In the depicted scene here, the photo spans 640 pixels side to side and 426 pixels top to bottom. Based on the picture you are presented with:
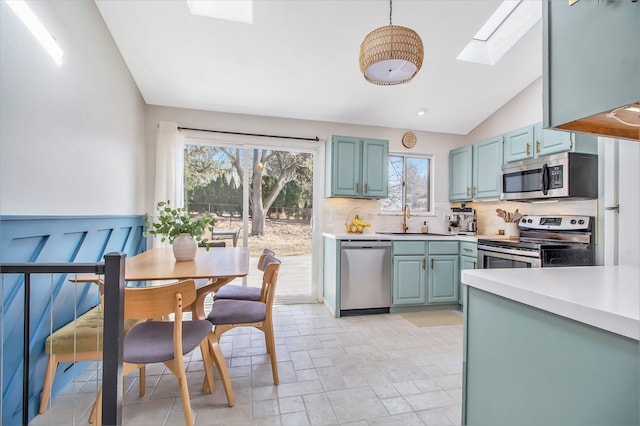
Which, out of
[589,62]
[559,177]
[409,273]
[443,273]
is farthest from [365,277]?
[589,62]

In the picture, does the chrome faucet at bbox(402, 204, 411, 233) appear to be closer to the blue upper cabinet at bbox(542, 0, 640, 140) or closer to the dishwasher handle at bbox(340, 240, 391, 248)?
the dishwasher handle at bbox(340, 240, 391, 248)

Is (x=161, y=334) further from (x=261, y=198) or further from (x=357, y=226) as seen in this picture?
(x=357, y=226)

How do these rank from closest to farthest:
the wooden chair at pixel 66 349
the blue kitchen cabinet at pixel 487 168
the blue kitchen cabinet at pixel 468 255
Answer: the wooden chair at pixel 66 349 < the blue kitchen cabinet at pixel 468 255 < the blue kitchen cabinet at pixel 487 168

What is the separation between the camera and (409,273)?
11.8 ft

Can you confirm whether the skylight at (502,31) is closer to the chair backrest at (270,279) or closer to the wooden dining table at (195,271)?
the chair backrest at (270,279)

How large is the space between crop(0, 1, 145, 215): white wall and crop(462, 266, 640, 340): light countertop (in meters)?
2.29

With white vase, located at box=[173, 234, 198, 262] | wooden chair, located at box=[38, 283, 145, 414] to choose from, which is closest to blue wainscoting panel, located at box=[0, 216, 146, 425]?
wooden chair, located at box=[38, 283, 145, 414]

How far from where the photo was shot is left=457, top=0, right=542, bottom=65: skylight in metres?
2.83

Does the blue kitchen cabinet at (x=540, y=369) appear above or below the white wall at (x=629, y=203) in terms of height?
below

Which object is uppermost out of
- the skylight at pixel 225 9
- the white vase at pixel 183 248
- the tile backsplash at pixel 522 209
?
the skylight at pixel 225 9

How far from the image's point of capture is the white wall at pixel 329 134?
3.56 metres

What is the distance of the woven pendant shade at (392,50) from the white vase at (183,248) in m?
A: 1.81

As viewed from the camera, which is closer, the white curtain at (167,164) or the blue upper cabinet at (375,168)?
the white curtain at (167,164)

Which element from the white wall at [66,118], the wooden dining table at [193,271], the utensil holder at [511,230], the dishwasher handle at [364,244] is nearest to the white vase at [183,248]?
the wooden dining table at [193,271]
